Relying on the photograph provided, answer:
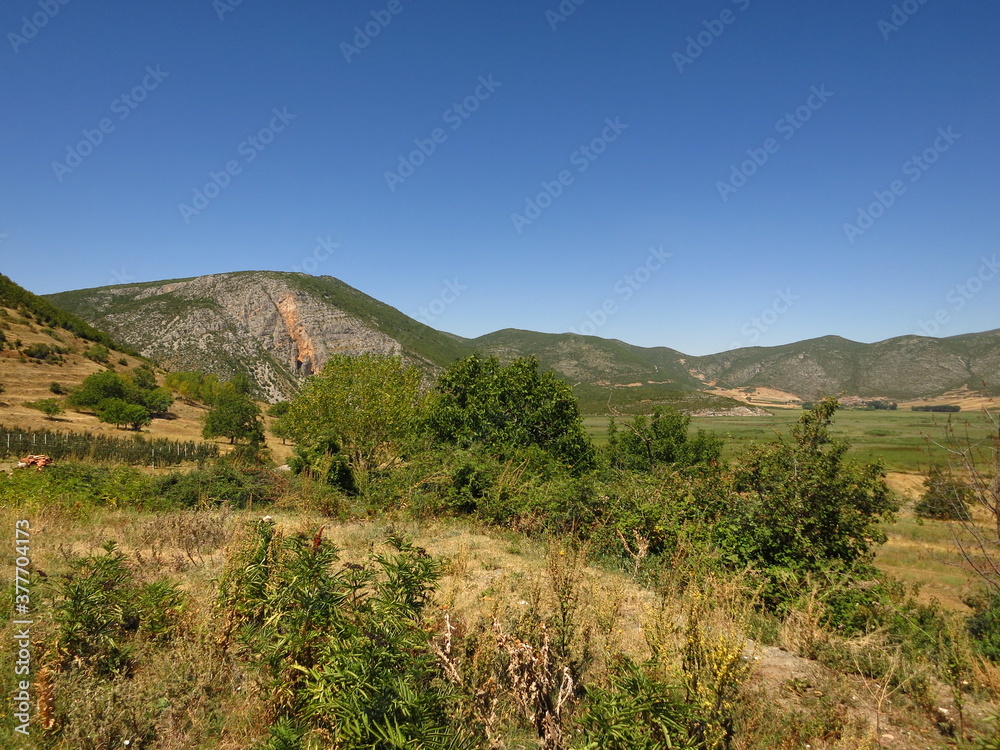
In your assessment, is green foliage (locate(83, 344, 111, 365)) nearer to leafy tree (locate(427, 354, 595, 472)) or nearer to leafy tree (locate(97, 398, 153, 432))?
leafy tree (locate(97, 398, 153, 432))

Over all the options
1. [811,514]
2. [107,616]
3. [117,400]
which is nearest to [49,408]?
[117,400]

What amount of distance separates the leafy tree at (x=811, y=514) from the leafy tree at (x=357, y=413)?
374 inches

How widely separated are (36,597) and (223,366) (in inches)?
4389

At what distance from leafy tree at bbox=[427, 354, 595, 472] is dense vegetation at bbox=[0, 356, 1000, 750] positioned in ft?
17.0

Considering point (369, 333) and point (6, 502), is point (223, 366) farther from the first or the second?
point (6, 502)

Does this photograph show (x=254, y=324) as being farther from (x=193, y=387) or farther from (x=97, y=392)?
(x=97, y=392)

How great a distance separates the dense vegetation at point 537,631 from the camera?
243 centimetres

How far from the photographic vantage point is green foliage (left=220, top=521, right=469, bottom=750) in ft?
6.97

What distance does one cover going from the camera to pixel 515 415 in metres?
14.4

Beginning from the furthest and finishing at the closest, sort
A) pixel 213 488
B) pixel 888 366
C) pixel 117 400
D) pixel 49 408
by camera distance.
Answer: pixel 888 366, pixel 117 400, pixel 49 408, pixel 213 488

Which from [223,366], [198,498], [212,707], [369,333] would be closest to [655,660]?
[212,707]

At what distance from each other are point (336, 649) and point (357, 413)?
14.6 m

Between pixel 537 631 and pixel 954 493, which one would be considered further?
pixel 954 493

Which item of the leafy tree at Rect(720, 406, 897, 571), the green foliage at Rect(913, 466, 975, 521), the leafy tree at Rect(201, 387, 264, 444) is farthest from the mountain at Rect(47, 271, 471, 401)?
the green foliage at Rect(913, 466, 975, 521)
